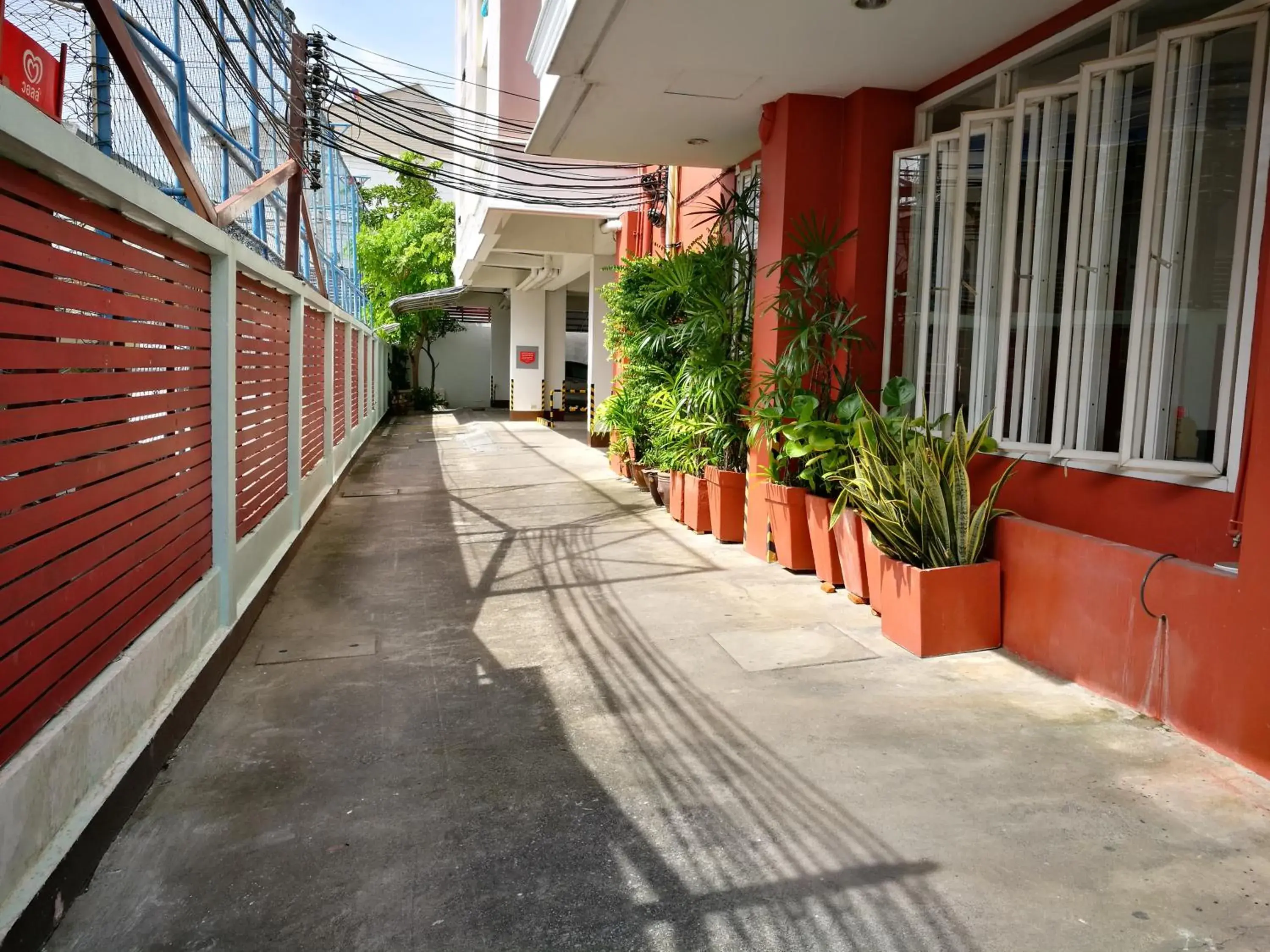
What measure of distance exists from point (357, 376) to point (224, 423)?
29.9 feet

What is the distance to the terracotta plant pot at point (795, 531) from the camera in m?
5.48

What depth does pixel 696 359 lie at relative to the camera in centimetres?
653

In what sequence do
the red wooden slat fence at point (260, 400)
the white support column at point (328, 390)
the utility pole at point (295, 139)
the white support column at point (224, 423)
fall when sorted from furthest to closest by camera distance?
the white support column at point (328, 390) < the utility pole at point (295, 139) < the red wooden slat fence at point (260, 400) < the white support column at point (224, 423)

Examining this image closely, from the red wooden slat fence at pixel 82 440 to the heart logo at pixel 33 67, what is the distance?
381 millimetres

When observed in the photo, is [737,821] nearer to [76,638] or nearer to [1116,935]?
[1116,935]

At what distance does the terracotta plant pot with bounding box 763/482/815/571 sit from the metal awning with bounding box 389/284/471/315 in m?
14.9

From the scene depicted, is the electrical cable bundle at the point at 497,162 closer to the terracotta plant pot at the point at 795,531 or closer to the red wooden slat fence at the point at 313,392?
the red wooden slat fence at the point at 313,392

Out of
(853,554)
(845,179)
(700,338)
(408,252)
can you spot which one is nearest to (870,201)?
(845,179)

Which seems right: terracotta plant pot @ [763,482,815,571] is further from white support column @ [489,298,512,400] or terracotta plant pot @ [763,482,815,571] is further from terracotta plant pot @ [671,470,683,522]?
white support column @ [489,298,512,400]

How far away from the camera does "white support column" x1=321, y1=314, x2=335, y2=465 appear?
8.12m

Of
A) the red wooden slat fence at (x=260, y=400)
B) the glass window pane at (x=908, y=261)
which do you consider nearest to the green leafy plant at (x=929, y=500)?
the glass window pane at (x=908, y=261)

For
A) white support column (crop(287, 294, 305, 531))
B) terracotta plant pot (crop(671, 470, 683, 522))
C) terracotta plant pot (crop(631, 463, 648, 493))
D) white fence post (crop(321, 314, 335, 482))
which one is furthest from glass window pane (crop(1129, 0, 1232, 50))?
white fence post (crop(321, 314, 335, 482))

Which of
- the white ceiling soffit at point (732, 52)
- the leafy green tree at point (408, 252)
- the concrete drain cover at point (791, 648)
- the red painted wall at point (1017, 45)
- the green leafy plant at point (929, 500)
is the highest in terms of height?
the leafy green tree at point (408, 252)

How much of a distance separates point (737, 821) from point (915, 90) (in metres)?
4.46
